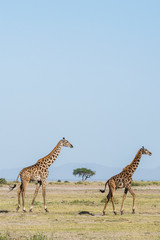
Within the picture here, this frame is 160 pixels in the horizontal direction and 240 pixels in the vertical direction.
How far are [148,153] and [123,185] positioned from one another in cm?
210

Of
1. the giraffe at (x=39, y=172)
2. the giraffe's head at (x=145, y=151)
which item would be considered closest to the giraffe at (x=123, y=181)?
the giraffe's head at (x=145, y=151)

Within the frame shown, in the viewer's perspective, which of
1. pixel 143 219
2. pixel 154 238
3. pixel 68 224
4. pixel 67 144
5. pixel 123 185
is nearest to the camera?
pixel 154 238

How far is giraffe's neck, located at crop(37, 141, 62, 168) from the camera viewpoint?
25031mm

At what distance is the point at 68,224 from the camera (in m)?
20.4

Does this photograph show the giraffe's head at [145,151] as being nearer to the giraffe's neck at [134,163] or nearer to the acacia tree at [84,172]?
the giraffe's neck at [134,163]

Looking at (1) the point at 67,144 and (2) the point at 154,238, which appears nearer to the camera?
(2) the point at 154,238

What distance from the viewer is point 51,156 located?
25.3 metres

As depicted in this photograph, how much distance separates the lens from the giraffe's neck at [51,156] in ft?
82.1

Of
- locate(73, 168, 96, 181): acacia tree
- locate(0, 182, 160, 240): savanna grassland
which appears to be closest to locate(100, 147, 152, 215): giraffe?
locate(0, 182, 160, 240): savanna grassland

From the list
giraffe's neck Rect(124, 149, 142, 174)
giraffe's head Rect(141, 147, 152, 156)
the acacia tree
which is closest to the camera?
giraffe's neck Rect(124, 149, 142, 174)

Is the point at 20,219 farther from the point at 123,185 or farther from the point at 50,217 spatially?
the point at 123,185

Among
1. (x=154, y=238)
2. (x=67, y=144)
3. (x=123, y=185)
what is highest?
(x=67, y=144)

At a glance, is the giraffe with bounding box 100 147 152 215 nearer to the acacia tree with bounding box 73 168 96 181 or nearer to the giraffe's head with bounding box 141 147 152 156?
the giraffe's head with bounding box 141 147 152 156

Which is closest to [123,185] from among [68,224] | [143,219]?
[143,219]
